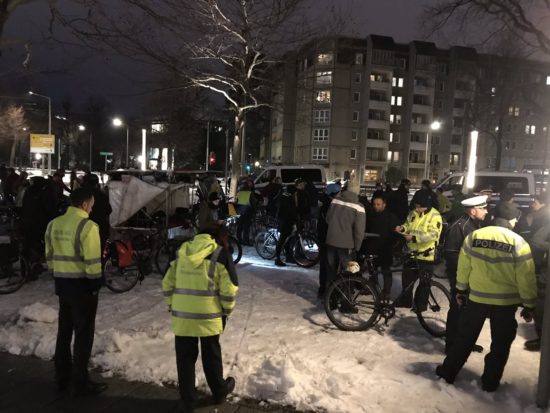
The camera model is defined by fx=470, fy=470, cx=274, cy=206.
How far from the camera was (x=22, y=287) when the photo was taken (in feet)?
26.7

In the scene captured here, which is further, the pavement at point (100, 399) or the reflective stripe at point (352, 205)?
the reflective stripe at point (352, 205)

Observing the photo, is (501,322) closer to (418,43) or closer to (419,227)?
(419,227)

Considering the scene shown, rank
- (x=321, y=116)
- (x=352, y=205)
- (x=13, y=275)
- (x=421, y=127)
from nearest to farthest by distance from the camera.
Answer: (x=352, y=205), (x=13, y=275), (x=321, y=116), (x=421, y=127)

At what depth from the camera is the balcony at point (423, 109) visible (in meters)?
63.4

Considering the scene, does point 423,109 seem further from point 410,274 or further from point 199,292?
point 199,292

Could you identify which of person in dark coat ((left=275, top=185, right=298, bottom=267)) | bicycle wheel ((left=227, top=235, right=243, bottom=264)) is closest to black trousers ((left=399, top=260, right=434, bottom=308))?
person in dark coat ((left=275, top=185, right=298, bottom=267))

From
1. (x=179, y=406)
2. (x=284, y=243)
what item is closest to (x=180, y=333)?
(x=179, y=406)

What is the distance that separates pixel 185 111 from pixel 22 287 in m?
36.0

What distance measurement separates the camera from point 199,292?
396 centimetres

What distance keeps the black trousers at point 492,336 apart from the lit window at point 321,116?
2260 inches

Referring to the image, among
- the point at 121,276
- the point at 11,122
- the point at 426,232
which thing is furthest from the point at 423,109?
the point at 121,276

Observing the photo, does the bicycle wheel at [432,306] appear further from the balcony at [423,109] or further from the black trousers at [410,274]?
the balcony at [423,109]

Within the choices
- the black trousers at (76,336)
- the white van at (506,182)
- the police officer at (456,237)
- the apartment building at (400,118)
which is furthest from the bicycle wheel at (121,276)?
the apartment building at (400,118)

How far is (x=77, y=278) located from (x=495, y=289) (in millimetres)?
3986
